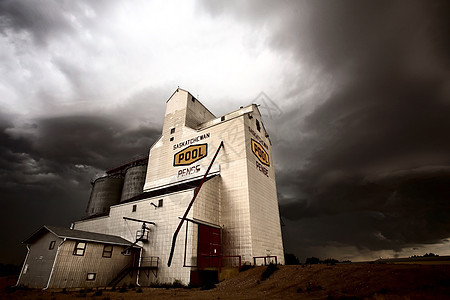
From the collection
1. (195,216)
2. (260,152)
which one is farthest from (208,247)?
(260,152)

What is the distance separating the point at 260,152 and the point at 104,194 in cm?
2516

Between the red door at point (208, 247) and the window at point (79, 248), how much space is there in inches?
343

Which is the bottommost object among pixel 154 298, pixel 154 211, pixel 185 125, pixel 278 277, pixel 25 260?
pixel 154 298

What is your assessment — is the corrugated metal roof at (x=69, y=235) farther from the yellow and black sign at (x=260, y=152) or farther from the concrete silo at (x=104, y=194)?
the yellow and black sign at (x=260, y=152)

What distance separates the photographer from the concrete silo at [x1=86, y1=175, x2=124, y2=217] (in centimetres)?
3381

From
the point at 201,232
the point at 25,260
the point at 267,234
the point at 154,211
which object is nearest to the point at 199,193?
the point at 201,232

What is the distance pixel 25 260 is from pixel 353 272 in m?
23.1

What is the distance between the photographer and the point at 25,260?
17.6 m

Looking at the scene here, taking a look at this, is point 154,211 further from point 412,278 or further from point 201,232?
point 412,278

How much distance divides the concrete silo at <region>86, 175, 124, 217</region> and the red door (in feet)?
70.0

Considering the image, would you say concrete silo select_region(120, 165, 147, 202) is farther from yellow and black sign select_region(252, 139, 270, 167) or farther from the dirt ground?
the dirt ground

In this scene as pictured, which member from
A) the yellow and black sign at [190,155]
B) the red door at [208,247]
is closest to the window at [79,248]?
the red door at [208,247]

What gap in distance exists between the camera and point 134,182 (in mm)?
33344

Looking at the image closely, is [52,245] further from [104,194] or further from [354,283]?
[354,283]
